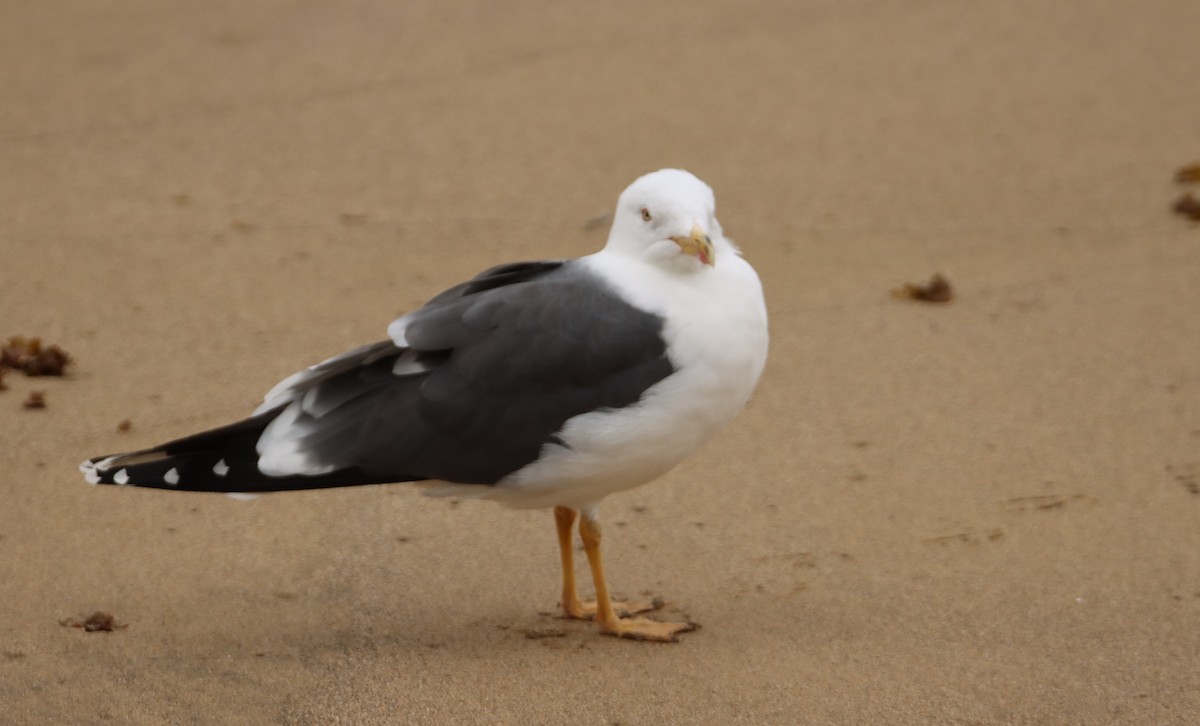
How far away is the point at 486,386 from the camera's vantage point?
418 cm

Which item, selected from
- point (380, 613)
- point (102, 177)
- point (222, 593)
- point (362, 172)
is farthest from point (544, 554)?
point (102, 177)

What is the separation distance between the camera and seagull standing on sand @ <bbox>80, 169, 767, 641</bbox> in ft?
13.5

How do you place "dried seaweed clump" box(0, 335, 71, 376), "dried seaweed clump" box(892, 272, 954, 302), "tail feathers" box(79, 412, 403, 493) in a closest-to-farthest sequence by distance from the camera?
"tail feathers" box(79, 412, 403, 493)
"dried seaweed clump" box(0, 335, 71, 376)
"dried seaweed clump" box(892, 272, 954, 302)

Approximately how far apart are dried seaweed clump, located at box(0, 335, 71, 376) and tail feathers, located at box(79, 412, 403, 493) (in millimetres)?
1835

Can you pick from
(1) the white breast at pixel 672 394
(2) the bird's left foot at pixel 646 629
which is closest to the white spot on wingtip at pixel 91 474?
(1) the white breast at pixel 672 394

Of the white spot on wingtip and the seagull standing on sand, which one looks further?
the white spot on wingtip

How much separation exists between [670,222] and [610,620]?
1.18m

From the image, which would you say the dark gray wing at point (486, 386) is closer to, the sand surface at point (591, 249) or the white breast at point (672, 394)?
the white breast at point (672, 394)

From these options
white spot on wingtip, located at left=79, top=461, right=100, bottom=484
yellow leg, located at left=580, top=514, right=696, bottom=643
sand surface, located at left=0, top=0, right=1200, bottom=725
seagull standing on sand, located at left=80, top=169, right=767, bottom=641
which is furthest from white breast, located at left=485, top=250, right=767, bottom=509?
white spot on wingtip, located at left=79, top=461, right=100, bottom=484

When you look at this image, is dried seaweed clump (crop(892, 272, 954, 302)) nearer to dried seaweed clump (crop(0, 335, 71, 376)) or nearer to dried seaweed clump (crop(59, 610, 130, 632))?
dried seaweed clump (crop(0, 335, 71, 376))

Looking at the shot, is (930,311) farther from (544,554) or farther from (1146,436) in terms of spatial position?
(544,554)

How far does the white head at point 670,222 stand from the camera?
4.14m

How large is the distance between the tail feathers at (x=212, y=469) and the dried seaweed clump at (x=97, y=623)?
39 cm

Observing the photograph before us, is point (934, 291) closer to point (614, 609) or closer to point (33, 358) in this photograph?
point (614, 609)
